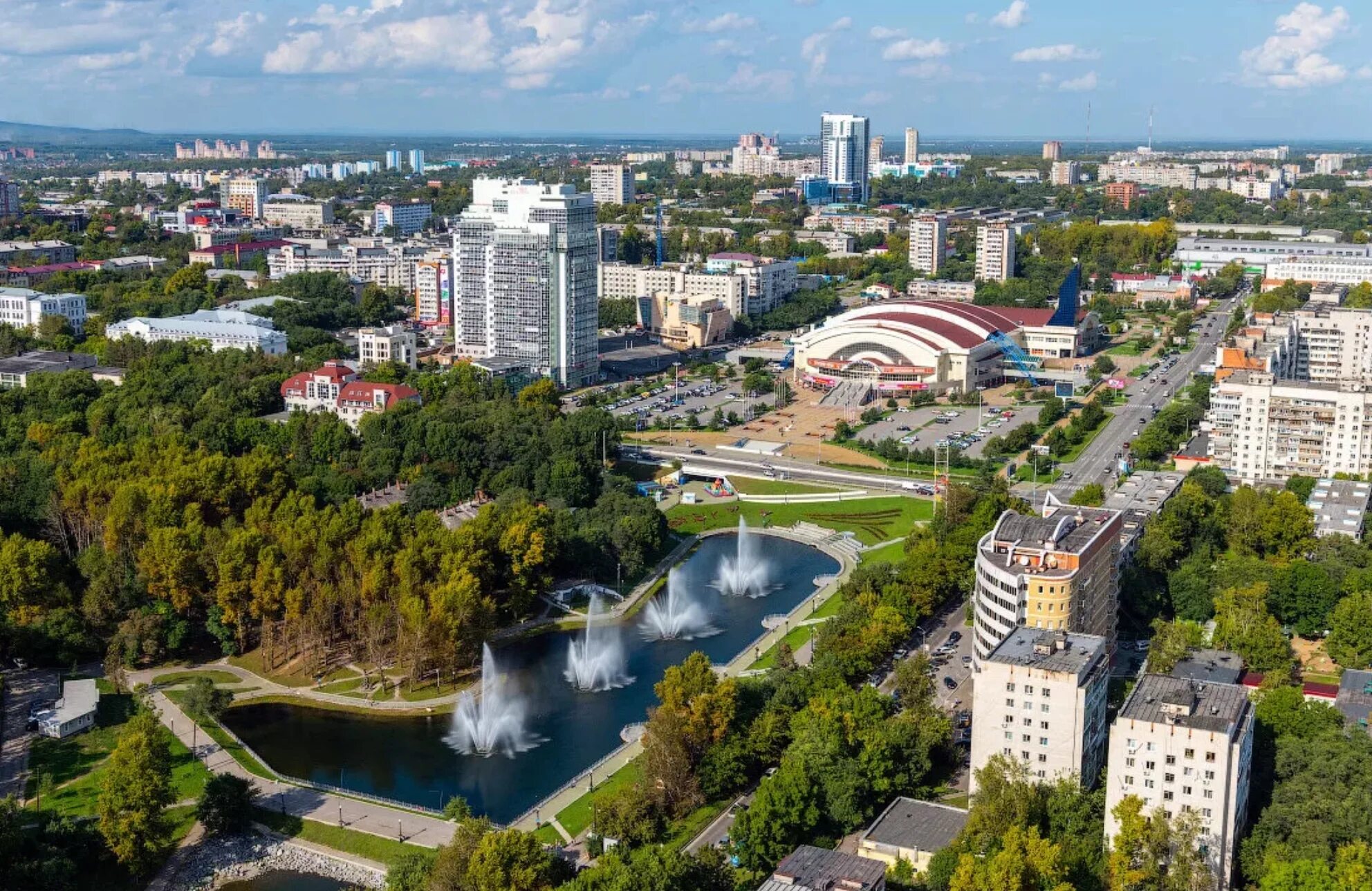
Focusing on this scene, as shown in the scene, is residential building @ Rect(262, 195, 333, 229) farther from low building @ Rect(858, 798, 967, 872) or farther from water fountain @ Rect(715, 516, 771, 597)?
low building @ Rect(858, 798, 967, 872)

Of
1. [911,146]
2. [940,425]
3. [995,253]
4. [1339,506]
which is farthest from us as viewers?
[911,146]

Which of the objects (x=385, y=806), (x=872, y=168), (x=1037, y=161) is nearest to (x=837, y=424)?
(x=385, y=806)

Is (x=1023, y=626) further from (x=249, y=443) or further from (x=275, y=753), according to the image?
(x=249, y=443)

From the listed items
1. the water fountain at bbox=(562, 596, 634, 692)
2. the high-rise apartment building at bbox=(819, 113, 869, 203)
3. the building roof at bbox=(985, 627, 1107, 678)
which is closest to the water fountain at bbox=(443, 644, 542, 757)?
A: the water fountain at bbox=(562, 596, 634, 692)

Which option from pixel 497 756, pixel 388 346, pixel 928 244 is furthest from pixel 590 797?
pixel 928 244

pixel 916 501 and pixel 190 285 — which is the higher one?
pixel 190 285

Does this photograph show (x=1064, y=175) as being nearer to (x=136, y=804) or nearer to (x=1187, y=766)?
(x=1187, y=766)

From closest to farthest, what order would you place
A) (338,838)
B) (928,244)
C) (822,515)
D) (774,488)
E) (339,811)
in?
(338,838) → (339,811) → (822,515) → (774,488) → (928,244)
